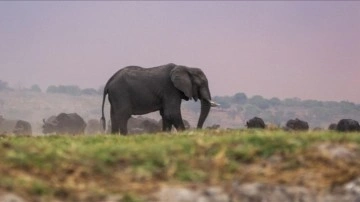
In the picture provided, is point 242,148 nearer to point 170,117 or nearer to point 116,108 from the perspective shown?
point 170,117

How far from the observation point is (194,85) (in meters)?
28.4

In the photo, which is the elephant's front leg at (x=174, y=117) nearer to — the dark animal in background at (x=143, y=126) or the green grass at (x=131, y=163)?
the green grass at (x=131, y=163)

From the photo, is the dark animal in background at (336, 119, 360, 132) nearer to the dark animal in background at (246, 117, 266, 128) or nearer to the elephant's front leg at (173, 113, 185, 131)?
the dark animal in background at (246, 117, 266, 128)

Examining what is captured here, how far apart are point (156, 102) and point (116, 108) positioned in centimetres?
188

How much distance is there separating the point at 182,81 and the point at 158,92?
1.19 m

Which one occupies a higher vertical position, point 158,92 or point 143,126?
point 158,92

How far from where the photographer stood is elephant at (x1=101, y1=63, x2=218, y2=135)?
27.6 meters

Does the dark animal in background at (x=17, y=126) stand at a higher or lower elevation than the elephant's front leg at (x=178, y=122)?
lower

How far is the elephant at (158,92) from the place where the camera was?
27.6 m

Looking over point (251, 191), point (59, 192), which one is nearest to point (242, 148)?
point (251, 191)

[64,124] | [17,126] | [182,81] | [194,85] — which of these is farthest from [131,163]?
[17,126]

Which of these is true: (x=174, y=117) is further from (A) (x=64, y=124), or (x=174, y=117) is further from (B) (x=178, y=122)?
(A) (x=64, y=124)

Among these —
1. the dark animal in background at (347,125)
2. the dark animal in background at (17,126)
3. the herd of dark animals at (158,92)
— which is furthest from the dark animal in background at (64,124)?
the dark animal in background at (347,125)

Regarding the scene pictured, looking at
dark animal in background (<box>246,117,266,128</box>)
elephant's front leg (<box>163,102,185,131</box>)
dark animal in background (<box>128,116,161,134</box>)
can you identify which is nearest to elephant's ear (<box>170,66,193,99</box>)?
elephant's front leg (<box>163,102,185,131</box>)
